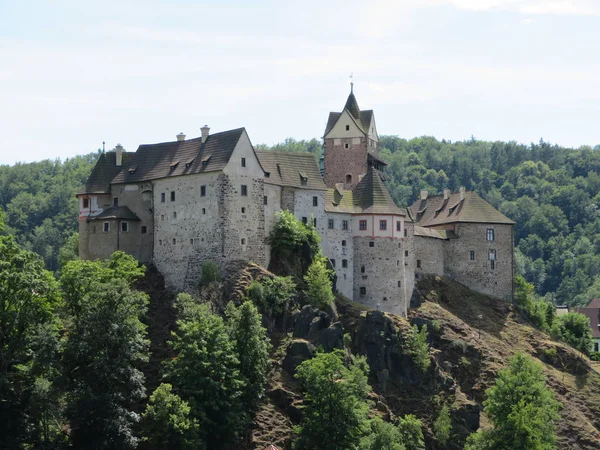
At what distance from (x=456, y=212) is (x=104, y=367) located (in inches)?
2057

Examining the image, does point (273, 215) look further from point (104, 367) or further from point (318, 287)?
point (104, 367)

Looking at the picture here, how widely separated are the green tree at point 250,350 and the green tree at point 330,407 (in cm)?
295

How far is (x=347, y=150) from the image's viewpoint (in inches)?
4796

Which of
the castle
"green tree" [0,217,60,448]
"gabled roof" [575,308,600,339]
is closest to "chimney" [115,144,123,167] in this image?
the castle

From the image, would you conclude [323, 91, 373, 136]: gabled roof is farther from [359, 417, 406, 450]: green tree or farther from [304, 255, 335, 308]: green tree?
[359, 417, 406, 450]: green tree

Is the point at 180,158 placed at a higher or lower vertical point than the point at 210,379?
higher

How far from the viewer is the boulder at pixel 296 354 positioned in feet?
316

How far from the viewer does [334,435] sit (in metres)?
90.0

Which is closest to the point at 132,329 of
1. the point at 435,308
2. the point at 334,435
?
the point at 334,435

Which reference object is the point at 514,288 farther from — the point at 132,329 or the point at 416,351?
the point at 132,329

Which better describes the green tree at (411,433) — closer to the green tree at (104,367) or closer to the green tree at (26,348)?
the green tree at (104,367)

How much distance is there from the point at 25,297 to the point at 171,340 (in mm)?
13382

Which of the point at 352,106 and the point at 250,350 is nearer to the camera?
the point at 250,350

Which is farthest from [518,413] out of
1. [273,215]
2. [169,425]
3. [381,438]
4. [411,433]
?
[169,425]
